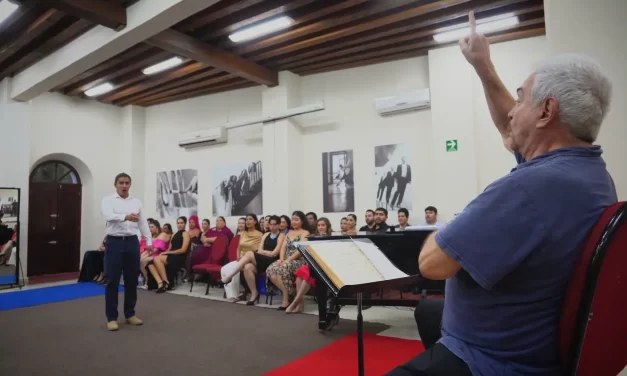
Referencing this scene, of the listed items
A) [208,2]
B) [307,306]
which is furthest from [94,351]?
[208,2]

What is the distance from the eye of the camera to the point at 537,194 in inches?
36.2

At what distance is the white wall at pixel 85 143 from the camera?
7852 mm

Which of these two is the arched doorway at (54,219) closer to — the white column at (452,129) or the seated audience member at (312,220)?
the seated audience member at (312,220)

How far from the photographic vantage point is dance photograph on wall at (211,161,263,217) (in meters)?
7.61

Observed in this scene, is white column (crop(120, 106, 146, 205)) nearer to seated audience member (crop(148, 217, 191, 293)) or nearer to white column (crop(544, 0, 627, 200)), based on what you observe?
seated audience member (crop(148, 217, 191, 293))

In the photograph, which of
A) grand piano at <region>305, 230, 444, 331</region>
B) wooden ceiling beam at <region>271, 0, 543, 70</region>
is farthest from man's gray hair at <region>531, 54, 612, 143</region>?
wooden ceiling beam at <region>271, 0, 543, 70</region>

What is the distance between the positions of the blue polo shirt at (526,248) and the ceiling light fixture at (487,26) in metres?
4.58

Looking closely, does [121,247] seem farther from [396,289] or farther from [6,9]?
[6,9]

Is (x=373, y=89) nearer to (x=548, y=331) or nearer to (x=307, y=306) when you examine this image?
(x=307, y=306)

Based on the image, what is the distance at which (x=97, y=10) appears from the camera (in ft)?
15.0

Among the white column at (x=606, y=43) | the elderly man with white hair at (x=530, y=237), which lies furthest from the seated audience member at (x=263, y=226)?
the elderly man with white hair at (x=530, y=237)

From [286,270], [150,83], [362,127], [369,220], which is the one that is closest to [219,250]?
[286,270]

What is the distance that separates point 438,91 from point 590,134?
5.08 meters

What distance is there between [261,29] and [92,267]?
552 centimetres
